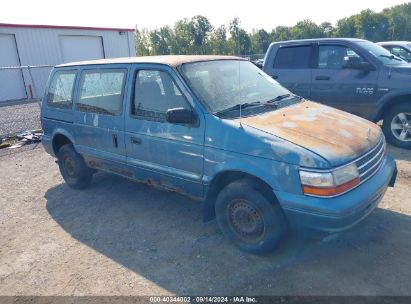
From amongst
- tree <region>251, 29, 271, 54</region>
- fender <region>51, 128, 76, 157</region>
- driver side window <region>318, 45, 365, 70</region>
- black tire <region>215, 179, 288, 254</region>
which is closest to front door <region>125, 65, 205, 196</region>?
black tire <region>215, 179, 288, 254</region>

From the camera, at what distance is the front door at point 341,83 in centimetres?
659

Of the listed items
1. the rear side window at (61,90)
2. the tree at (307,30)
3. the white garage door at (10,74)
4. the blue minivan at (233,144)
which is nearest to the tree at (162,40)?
the tree at (307,30)

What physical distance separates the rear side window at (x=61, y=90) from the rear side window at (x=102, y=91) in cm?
25

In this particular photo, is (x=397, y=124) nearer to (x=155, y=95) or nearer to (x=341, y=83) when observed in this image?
(x=341, y=83)

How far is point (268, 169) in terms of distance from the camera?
10.1 ft

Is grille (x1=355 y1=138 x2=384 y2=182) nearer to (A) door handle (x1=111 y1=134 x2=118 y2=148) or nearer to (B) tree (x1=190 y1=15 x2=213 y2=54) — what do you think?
(A) door handle (x1=111 y1=134 x2=118 y2=148)

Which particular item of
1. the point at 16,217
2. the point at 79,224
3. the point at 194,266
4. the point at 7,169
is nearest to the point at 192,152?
the point at 194,266

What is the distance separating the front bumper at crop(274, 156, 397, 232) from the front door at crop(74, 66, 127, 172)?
225 centimetres

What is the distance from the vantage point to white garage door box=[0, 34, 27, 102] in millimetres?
17172

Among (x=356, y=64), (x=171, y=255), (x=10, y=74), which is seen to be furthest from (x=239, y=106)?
(x=10, y=74)

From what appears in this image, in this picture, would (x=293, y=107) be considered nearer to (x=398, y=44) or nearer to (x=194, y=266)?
(x=194, y=266)

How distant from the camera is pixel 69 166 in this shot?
18.1 feet

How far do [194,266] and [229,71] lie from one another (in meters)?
2.22

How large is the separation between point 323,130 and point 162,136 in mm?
1656
